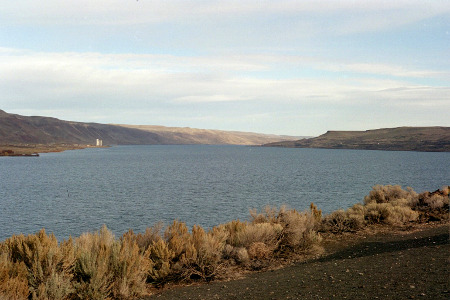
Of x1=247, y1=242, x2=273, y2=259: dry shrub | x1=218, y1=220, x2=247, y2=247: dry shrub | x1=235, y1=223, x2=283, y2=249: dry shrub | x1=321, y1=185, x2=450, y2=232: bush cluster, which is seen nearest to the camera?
x1=247, y1=242, x2=273, y2=259: dry shrub

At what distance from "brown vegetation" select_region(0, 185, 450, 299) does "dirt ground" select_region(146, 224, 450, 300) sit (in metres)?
0.68

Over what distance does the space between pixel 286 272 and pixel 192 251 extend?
7.73 feet

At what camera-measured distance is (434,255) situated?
9375 mm

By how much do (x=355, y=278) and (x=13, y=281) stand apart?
6.48m

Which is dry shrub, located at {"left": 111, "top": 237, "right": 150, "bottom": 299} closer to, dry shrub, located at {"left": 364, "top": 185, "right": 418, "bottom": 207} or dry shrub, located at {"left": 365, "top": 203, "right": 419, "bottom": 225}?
dry shrub, located at {"left": 365, "top": 203, "right": 419, "bottom": 225}

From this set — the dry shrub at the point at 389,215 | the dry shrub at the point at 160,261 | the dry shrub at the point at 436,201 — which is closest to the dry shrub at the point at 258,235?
the dry shrub at the point at 160,261

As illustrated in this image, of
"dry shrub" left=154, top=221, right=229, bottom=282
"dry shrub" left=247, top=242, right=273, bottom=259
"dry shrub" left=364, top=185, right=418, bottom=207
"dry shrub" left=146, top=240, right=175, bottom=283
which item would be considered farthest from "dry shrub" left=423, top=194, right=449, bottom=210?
"dry shrub" left=146, top=240, right=175, bottom=283

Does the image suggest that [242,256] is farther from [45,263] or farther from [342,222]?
Answer: [342,222]

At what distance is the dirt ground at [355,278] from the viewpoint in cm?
703

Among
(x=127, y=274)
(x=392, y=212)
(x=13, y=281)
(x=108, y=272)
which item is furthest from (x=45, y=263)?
(x=392, y=212)

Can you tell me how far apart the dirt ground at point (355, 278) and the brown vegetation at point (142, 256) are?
0.68 m

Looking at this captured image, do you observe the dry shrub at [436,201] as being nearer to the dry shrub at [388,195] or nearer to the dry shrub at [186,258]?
the dry shrub at [388,195]

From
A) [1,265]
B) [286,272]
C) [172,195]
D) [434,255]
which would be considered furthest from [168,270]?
[172,195]

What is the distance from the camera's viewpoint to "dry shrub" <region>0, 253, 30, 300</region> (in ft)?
21.4
